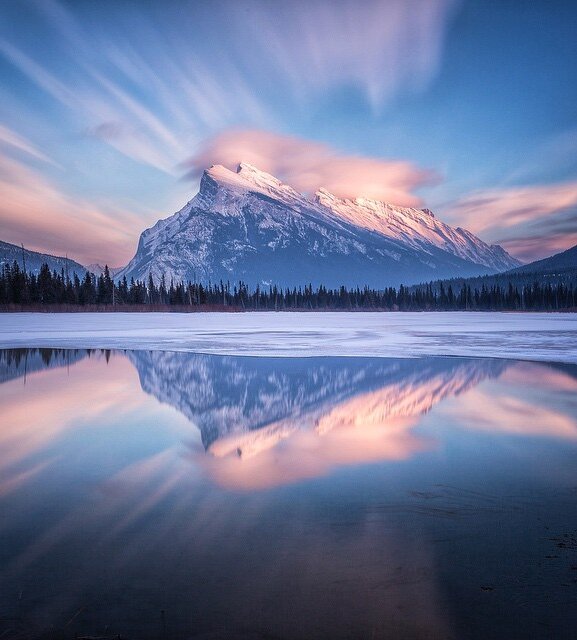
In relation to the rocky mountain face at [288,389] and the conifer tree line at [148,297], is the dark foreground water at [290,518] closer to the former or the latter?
the rocky mountain face at [288,389]

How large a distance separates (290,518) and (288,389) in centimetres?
851

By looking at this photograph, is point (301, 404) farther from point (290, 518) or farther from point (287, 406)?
point (290, 518)

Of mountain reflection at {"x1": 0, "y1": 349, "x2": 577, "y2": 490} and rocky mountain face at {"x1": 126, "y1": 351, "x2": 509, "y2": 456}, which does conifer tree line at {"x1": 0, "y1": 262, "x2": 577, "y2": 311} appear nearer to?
rocky mountain face at {"x1": 126, "y1": 351, "x2": 509, "y2": 456}

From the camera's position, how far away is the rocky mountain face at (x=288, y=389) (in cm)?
999

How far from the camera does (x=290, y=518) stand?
18.2 ft

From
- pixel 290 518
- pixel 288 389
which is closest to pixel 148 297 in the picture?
pixel 288 389

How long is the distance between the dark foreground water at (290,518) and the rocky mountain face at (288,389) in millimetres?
118

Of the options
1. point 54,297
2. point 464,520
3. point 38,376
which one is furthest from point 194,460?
point 54,297

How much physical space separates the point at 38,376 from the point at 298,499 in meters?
14.1

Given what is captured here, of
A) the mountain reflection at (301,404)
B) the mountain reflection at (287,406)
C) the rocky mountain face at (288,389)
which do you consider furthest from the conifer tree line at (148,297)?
the mountain reflection at (301,404)

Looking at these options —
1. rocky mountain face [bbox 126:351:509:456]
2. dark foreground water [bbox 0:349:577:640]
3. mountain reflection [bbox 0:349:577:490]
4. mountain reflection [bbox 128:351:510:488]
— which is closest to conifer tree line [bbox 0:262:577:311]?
rocky mountain face [bbox 126:351:509:456]

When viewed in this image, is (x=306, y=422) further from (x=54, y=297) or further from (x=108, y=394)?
(x=54, y=297)

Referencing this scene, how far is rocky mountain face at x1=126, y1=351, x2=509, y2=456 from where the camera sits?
999 cm

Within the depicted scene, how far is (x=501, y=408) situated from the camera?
11414mm
